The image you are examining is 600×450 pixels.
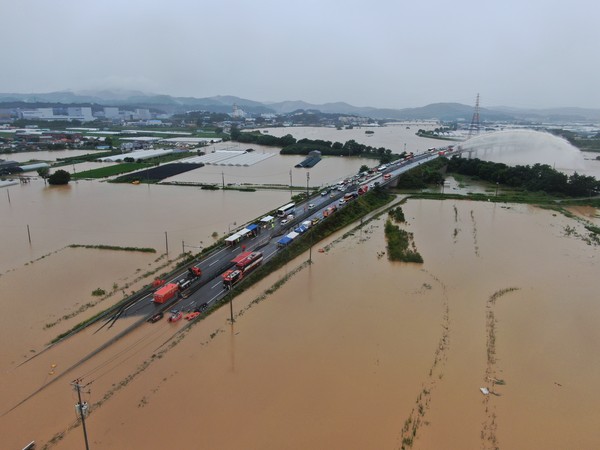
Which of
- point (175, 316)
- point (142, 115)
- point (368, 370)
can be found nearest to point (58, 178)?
point (175, 316)

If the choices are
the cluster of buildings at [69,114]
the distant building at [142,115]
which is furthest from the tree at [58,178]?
the distant building at [142,115]

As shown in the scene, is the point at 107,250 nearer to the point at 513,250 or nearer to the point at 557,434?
the point at 557,434

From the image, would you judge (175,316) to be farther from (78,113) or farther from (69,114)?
(69,114)

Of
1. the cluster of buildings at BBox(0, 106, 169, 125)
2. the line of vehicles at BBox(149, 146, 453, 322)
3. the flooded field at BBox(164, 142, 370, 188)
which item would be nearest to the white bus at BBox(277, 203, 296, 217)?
the line of vehicles at BBox(149, 146, 453, 322)

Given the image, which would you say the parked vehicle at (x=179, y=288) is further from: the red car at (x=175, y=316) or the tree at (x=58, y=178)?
the tree at (x=58, y=178)

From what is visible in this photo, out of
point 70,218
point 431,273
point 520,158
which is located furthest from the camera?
point 520,158

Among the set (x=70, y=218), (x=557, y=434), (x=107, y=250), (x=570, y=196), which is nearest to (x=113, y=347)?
(x=107, y=250)
